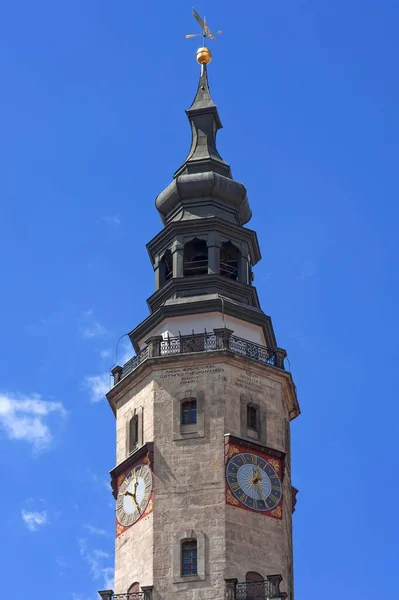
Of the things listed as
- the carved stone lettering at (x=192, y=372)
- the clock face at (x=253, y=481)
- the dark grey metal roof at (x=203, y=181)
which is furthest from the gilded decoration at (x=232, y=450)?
the dark grey metal roof at (x=203, y=181)

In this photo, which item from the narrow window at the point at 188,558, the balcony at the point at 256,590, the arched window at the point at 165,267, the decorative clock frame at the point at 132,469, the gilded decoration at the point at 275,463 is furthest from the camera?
the arched window at the point at 165,267

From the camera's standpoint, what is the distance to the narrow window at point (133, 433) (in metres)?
66.8

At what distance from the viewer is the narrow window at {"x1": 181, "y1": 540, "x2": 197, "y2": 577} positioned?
62.7 meters

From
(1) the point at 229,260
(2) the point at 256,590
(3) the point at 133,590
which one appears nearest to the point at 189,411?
(3) the point at 133,590

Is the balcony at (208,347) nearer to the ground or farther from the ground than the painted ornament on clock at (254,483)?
farther from the ground

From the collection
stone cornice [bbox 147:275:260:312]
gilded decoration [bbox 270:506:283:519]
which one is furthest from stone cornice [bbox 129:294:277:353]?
gilded decoration [bbox 270:506:283:519]

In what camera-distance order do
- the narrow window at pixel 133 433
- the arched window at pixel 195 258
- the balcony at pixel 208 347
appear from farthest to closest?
1. the arched window at pixel 195 258
2. the balcony at pixel 208 347
3. the narrow window at pixel 133 433

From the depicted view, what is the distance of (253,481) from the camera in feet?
213

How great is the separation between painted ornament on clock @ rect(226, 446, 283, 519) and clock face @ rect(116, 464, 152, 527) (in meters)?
2.82

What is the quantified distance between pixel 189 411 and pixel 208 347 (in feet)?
8.41

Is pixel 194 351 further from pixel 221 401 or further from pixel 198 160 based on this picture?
pixel 198 160

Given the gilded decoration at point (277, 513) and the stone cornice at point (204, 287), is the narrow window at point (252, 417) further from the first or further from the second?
the stone cornice at point (204, 287)

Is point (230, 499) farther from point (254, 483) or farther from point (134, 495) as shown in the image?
point (134, 495)

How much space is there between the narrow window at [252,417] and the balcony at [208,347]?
6.02ft
